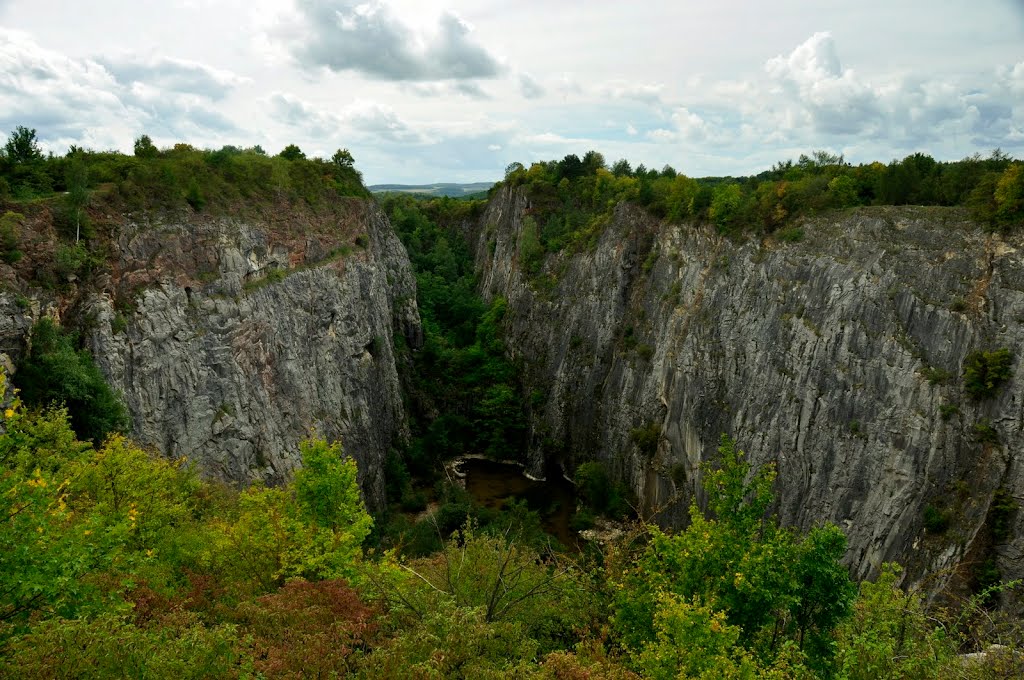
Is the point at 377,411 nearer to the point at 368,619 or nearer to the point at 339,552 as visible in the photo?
the point at 339,552

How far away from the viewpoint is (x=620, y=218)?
47.2 m

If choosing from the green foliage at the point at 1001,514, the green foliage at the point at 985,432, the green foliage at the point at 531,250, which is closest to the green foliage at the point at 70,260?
the green foliage at the point at 985,432

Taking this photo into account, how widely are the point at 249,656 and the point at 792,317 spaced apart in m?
26.6

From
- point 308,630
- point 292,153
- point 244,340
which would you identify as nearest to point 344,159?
point 292,153

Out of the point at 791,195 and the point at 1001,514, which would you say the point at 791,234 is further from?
the point at 1001,514

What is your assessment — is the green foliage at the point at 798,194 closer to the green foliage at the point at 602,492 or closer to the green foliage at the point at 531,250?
the green foliage at the point at 531,250

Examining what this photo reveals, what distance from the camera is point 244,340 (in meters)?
28.3

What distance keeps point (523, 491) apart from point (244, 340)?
23296 millimetres

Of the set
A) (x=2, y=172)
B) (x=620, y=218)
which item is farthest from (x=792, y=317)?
(x=2, y=172)

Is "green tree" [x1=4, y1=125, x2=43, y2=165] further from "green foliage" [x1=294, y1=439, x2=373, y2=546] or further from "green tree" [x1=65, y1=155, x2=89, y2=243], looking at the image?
"green foliage" [x1=294, y1=439, x2=373, y2=546]

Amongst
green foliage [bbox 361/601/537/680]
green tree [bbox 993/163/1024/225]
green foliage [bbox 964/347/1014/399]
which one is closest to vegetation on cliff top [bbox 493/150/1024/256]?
green tree [bbox 993/163/1024/225]

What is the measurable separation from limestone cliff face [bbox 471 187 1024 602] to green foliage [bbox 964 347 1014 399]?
0.27 m

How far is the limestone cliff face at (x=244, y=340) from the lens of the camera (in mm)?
23031

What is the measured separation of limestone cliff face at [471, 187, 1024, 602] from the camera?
20719 mm
